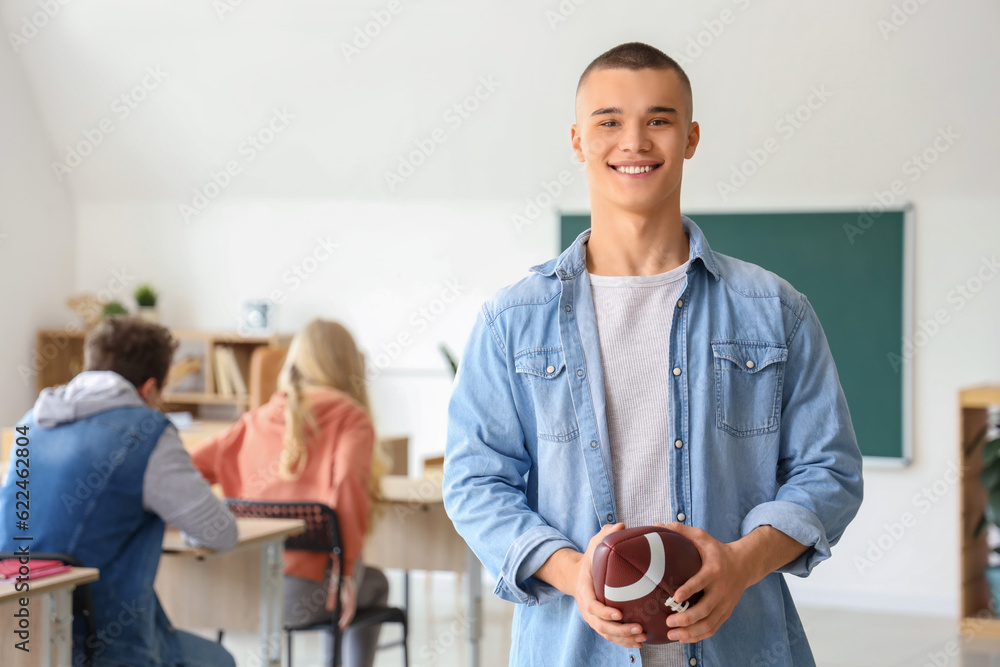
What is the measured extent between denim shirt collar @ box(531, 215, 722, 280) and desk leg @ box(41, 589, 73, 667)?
5.24 feet

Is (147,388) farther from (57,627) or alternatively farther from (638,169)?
(638,169)

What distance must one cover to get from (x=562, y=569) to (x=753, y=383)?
0.34 meters

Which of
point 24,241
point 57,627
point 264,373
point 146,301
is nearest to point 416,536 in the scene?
point 57,627

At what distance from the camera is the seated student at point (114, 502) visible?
2.40m

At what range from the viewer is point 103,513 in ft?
7.91

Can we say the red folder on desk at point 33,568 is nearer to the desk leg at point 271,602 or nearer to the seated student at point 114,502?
the seated student at point 114,502

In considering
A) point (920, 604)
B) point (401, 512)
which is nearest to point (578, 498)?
point (401, 512)

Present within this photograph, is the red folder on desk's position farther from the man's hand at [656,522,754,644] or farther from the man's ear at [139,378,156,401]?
the man's hand at [656,522,754,644]

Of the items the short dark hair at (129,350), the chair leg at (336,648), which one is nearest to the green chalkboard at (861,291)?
the chair leg at (336,648)

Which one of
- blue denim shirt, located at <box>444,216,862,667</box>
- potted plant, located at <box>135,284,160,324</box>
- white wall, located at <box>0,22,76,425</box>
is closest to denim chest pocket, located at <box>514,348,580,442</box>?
blue denim shirt, located at <box>444,216,862,667</box>

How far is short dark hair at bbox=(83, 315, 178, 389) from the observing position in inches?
103

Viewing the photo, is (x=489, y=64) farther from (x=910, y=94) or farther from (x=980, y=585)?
(x=980, y=585)

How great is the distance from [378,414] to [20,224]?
8.30ft

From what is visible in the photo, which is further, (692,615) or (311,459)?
(311,459)
